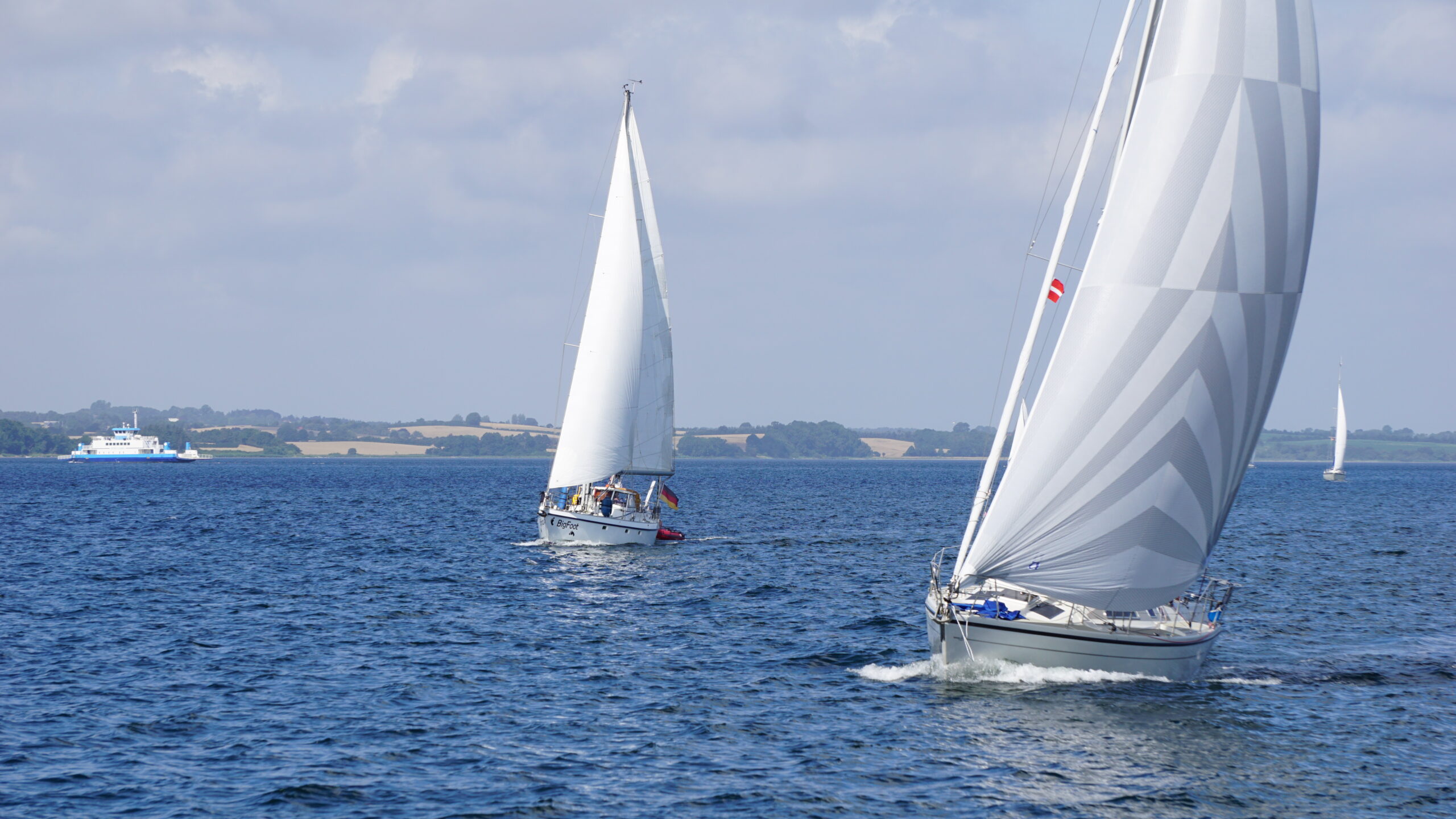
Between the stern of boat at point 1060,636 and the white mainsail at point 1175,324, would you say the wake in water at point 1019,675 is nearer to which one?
the stern of boat at point 1060,636

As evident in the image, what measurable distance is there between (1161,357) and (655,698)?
12135 mm

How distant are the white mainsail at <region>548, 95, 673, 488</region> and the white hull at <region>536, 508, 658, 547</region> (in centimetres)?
188

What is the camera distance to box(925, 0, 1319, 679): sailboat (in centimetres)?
2214

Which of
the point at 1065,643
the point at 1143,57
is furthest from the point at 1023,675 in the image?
the point at 1143,57

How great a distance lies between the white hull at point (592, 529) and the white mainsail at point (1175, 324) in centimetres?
2642

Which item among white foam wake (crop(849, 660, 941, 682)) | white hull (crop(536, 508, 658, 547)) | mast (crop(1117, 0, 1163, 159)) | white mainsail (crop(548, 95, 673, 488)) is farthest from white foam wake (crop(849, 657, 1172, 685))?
white mainsail (crop(548, 95, 673, 488))

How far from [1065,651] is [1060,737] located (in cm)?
305

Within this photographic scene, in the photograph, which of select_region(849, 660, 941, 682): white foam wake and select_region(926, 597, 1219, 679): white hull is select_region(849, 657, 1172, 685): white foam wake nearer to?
select_region(926, 597, 1219, 679): white hull

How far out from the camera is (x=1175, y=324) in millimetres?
22734

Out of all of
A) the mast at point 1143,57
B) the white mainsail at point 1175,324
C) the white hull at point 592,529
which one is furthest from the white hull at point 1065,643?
the white hull at point 592,529

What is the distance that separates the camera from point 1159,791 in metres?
19.1

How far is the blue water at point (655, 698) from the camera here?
19109mm

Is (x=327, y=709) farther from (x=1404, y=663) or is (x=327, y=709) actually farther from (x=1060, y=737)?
(x=1404, y=663)

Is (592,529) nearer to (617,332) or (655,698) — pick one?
(617,332)
